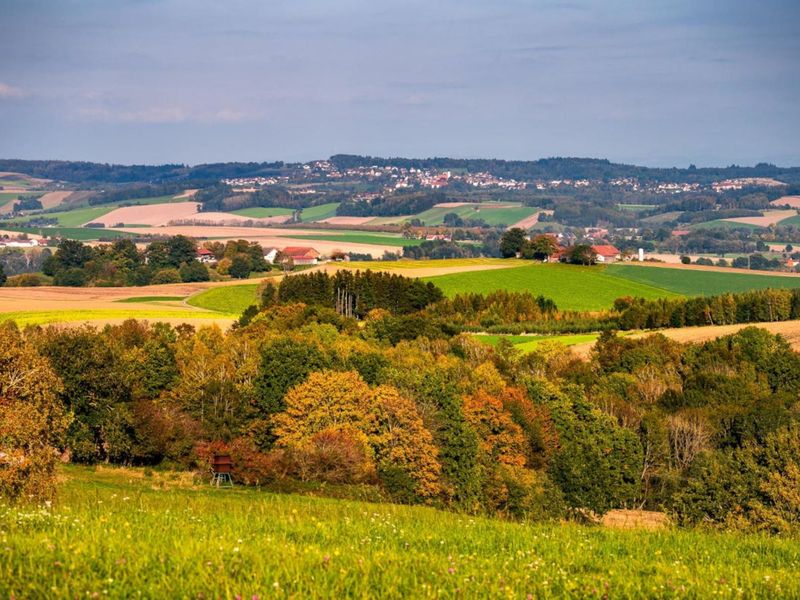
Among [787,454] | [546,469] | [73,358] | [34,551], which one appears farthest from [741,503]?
[34,551]

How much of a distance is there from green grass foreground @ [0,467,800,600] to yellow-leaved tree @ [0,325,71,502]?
288 inches

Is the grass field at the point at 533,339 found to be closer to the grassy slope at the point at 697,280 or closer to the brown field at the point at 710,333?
the brown field at the point at 710,333

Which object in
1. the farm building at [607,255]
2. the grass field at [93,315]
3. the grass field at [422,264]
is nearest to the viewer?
the grass field at [93,315]

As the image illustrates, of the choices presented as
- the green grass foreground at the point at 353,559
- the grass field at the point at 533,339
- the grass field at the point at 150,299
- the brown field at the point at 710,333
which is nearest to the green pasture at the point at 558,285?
the grass field at the point at 533,339

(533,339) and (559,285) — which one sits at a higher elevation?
(559,285)

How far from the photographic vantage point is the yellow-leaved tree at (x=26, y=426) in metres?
24.4

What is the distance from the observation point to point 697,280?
159125 mm

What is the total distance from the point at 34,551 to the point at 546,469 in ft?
149

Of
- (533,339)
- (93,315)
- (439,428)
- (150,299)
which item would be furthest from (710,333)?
(150,299)

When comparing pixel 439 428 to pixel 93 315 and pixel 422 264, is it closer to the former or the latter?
pixel 93 315

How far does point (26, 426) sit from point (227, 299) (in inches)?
4244

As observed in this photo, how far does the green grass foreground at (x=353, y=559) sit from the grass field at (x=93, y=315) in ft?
279

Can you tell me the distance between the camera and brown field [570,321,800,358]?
92.2 meters

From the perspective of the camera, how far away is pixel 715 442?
58812mm
